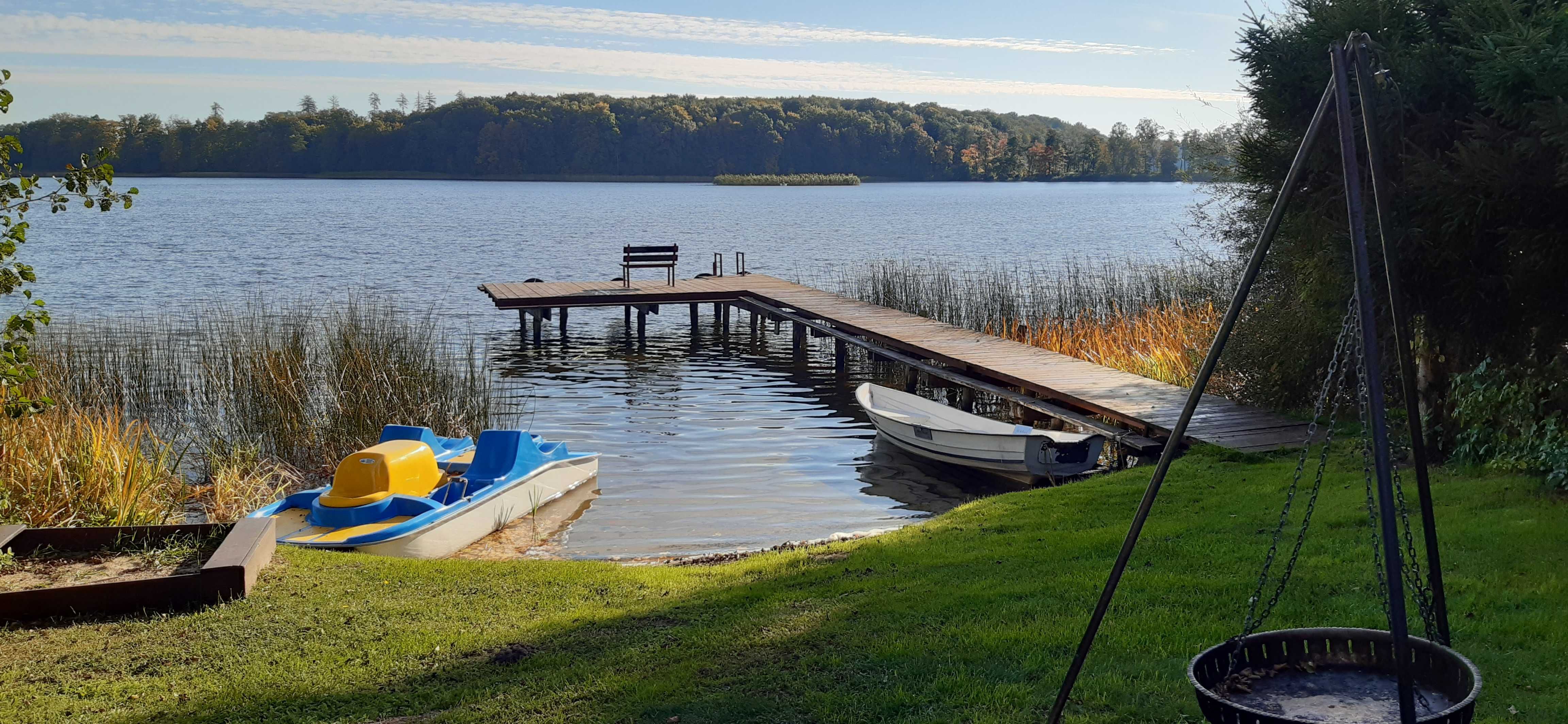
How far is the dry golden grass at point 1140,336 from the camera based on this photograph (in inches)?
535

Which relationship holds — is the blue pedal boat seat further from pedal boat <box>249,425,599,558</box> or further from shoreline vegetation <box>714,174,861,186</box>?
shoreline vegetation <box>714,174,861,186</box>

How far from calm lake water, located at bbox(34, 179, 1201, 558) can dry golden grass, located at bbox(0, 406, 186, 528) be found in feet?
8.86

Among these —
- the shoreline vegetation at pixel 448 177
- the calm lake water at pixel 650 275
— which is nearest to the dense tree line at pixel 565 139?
the shoreline vegetation at pixel 448 177

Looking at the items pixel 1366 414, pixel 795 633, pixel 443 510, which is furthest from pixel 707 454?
pixel 1366 414

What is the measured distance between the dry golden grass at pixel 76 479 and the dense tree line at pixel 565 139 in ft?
318

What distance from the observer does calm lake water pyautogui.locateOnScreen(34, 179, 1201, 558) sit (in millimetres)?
11055

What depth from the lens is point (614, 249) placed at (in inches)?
1802

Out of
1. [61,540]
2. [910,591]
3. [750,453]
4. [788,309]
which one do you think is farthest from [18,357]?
[788,309]

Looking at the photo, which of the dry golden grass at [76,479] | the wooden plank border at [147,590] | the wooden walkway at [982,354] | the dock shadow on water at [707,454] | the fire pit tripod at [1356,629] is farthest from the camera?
the wooden walkway at [982,354]

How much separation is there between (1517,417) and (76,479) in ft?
28.3

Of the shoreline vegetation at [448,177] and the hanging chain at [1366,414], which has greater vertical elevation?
the shoreline vegetation at [448,177]

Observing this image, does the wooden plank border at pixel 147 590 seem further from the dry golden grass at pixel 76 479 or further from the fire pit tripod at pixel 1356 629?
the fire pit tripod at pixel 1356 629

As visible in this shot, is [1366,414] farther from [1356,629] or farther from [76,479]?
[76,479]

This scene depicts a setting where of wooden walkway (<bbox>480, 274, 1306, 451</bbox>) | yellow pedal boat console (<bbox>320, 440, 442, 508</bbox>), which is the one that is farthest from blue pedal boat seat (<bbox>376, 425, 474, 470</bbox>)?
wooden walkway (<bbox>480, 274, 1306, 451</bbox>)
